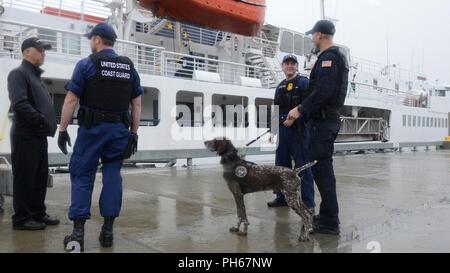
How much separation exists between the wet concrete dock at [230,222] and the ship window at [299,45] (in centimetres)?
1157

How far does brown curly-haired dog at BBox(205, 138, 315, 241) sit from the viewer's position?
12.5 feet

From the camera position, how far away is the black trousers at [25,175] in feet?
13.2

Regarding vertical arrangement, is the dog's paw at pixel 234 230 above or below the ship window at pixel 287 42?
below

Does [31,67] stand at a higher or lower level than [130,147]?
higher

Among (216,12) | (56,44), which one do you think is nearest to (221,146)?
(216,12)

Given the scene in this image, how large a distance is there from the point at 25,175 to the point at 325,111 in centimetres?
284

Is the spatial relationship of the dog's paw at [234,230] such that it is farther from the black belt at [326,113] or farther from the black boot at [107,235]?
the black belt at [326,113]

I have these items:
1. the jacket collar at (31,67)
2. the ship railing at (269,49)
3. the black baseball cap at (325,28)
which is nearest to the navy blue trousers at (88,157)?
the jacket collar at (31,67)

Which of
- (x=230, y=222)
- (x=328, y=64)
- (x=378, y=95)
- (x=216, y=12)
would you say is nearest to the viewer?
(x=328, y=64)

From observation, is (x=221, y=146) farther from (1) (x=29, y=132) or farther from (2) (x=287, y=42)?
(2) (x=287, y=42)

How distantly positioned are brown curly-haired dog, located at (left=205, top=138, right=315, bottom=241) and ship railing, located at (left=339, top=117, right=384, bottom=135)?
13351 mm

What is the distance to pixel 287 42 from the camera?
17.9 metres

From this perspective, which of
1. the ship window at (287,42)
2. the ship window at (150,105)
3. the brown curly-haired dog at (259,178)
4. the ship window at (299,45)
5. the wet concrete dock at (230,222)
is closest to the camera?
the wet concrete dock at (230,222)
